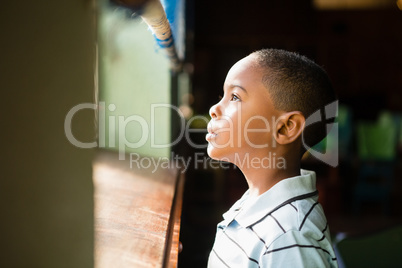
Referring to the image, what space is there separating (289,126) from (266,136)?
0.17 ft

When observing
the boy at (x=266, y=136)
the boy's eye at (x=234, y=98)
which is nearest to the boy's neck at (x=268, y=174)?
the boy at (x=266, y=136)

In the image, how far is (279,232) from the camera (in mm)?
701

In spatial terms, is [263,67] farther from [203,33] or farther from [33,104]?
[203,33]

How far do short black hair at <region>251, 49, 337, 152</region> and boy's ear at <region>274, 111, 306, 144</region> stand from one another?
13 millimetres

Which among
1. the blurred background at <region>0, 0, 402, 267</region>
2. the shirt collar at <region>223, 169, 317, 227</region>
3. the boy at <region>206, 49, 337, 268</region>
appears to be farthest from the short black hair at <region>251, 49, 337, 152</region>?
the blurred background at <region>0, 0, 402, 267</region>

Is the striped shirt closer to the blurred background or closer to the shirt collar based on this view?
the shirt collar

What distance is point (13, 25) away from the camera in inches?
14.7

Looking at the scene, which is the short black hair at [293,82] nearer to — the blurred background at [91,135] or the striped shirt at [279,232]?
the striped shirt at [279,232]

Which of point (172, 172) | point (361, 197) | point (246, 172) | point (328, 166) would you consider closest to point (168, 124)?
point (172, 172)

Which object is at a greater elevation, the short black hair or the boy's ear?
the short black hair

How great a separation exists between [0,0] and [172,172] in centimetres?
124

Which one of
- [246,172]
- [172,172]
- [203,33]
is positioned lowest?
[172,172]

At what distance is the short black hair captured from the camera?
0.84m

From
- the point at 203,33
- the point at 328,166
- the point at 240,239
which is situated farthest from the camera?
the point at 203,33
